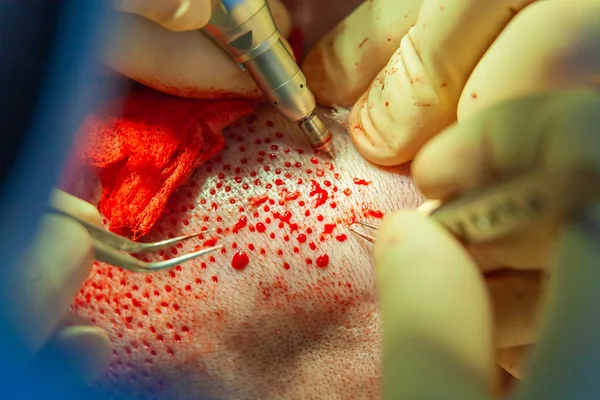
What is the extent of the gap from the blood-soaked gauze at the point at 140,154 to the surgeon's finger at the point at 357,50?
0.49 ft

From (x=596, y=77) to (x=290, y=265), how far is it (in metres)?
0.32

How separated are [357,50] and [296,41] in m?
0.10

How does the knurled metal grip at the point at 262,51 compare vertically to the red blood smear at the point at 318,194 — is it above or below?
above

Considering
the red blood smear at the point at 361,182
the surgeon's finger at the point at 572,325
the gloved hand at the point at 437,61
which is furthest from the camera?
the red blood smear at the point at 361,182

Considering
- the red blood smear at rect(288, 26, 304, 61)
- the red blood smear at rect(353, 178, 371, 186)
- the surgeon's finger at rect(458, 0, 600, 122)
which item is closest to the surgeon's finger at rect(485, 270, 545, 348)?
the surgeon's finger at rect(458, 0, 600, 122)

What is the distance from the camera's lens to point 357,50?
2.08ft

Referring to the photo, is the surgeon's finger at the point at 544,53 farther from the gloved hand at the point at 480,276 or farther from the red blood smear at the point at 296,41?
the red blood smear at the point at 296,41

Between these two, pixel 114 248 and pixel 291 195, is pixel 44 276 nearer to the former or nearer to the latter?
pixel 114 248

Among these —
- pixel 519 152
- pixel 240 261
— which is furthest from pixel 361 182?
pixel 519 152

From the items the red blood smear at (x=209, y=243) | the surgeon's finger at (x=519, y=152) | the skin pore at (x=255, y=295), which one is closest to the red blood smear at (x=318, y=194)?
the skin pore at (x=255, y=295)

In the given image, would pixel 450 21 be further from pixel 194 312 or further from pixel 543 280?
pixel 194 312

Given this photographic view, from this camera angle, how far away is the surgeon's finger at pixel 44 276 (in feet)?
1.26

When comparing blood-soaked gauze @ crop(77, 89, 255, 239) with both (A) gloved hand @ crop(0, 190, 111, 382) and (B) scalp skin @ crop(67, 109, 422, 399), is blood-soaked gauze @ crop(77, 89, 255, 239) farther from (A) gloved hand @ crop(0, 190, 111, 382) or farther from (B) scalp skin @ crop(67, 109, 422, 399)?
(A) gloved hand @ crop(0, 190, 111, 382)

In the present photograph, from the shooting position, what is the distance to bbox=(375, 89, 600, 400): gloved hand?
0.30 metres
